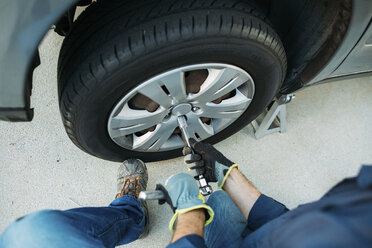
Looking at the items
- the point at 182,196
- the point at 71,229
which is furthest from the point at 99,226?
the point at 182,196

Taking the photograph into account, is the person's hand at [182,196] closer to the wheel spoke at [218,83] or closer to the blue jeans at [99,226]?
the blue jeans at [99,226]

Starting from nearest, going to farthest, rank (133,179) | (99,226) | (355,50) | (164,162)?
(99,226) < (355,50) < (133,179) < (164,162)

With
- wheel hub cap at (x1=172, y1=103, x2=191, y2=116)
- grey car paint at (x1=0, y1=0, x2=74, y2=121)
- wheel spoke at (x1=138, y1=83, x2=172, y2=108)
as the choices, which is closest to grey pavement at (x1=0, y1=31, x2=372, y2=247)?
wheel hub cap at (x1=172, y1=103, x2=191, y2=116)

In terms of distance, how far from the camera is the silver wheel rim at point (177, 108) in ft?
3.10

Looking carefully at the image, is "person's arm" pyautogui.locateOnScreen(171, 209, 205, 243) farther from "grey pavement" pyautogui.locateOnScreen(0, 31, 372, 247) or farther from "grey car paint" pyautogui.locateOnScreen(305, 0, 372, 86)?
"grey car paint" pyautogui.locateOnScreen(305, 0, 372, 86)

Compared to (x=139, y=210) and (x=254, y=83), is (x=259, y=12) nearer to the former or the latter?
(x=254, y=83)

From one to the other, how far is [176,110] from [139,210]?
47 cm

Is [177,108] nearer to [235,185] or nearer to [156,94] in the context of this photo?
[156,94]

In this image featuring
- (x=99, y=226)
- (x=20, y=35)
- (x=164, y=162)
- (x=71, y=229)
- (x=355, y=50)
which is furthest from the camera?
(x=164, y=162)

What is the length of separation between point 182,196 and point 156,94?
361mm

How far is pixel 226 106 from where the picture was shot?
1156mm

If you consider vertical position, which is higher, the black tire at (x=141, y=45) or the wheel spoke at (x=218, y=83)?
the black tire at (x=141, y=45)

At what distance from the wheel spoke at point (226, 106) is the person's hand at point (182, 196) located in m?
0.29

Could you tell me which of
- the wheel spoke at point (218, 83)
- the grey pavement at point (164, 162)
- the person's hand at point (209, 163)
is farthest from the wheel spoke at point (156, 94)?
the grey pavement at point (164, 162)
